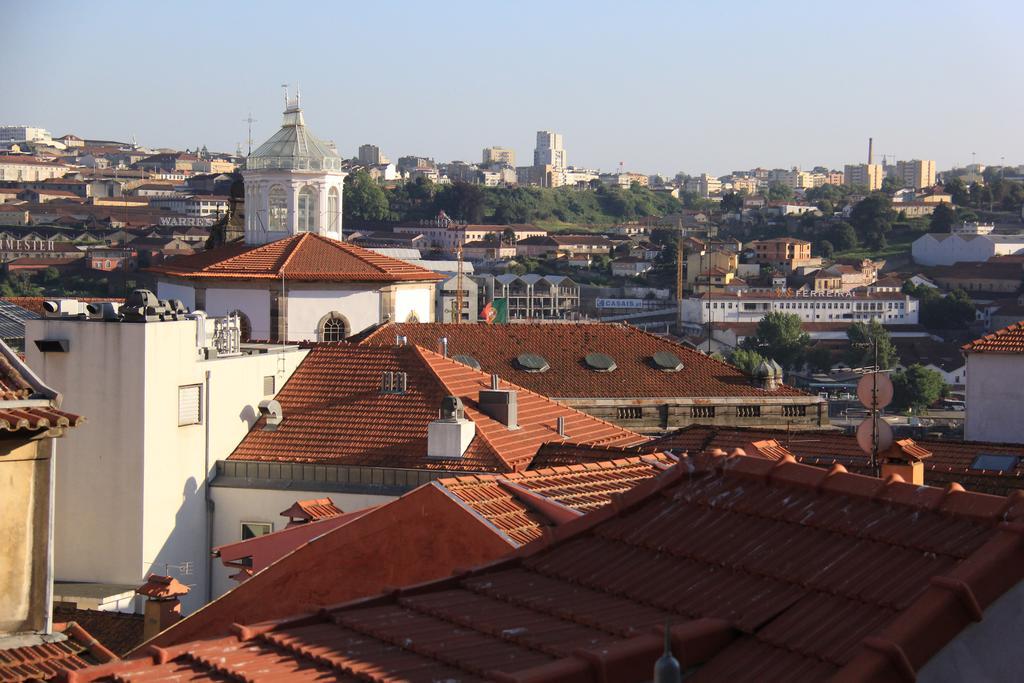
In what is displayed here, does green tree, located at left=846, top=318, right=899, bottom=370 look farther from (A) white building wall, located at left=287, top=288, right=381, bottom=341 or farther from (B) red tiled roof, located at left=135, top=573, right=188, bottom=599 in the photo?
(B) red tiled roof, located at left=135, top=573, right=188, bottom=599

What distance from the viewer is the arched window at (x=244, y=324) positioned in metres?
24.5

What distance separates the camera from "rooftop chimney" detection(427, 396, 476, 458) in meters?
16.9

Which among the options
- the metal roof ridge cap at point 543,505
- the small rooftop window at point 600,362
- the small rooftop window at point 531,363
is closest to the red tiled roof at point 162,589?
the metal roof ridge cap at point 543,505

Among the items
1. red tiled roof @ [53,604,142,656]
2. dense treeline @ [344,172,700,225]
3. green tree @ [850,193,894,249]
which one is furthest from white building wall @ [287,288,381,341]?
dense treeline @ [344,172,700,225]

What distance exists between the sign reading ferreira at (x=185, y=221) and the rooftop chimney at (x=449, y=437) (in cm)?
11232

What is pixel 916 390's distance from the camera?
80562 millimetres

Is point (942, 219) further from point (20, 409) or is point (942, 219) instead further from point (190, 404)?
point (20, 409)

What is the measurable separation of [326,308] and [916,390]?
59.2 meters

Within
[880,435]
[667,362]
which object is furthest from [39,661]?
[667,362]

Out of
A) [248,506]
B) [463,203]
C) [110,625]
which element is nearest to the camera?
[110,625]

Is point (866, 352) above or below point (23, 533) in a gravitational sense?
below

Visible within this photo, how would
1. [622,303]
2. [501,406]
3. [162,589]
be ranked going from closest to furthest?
1. [162,589]
2. [501,406]
3. [622,303]

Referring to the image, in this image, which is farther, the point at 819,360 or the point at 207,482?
the point at 819,360

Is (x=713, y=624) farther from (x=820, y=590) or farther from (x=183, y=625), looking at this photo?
(x=183, y=625)
